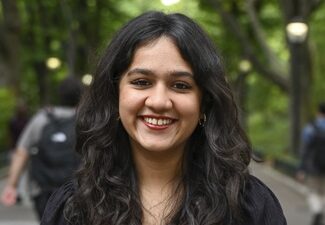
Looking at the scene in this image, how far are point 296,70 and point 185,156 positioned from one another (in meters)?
18.0

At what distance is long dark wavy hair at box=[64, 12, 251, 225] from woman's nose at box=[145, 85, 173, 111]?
4.6 inches

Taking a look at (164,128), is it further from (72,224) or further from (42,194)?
(42,194)

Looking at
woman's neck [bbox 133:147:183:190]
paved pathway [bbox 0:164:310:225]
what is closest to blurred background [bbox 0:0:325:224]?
paved pathway [bbox 0:164:310:225]

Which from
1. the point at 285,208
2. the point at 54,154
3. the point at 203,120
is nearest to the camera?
the point at 203,120

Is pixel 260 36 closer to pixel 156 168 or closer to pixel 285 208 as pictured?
pixel 285 208

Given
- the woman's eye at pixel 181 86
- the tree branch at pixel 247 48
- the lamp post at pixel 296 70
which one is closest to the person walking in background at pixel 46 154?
the woman's eye at pixel 181 86

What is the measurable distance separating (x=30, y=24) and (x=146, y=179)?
99.6 ft

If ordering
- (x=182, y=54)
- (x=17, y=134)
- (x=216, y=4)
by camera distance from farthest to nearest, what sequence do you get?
(x=216, y=4) < (x=17, y=134) < (x=182, y=54)

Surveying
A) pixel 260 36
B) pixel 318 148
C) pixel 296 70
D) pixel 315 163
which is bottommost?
pixel 315 163

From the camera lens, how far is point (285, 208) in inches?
583

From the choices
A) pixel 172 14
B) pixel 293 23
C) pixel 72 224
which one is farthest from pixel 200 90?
pixel 293 23

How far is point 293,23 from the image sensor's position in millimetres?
17656

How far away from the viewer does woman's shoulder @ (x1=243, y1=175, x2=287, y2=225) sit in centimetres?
247

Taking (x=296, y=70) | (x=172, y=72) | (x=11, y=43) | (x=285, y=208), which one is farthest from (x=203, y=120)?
(x=11, y=43)
